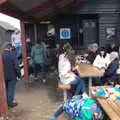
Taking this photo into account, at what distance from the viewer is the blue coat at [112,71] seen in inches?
321

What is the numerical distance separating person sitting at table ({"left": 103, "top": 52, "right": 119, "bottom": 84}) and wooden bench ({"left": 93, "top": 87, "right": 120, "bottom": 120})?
104 inches

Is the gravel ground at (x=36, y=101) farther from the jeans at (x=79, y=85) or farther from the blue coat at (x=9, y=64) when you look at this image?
the blue coat at (x=9, y=64)

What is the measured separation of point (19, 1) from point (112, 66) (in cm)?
325

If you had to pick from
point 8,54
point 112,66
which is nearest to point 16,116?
point 8,54

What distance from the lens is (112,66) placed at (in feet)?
26.8

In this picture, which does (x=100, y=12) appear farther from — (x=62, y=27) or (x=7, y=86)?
(x=7, y=86)

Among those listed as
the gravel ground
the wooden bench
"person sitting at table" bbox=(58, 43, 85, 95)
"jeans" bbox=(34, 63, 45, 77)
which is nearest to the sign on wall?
"jeans" bbox=(34, 63, 45, 77)

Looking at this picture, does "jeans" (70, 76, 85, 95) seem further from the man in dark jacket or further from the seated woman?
the seated woman

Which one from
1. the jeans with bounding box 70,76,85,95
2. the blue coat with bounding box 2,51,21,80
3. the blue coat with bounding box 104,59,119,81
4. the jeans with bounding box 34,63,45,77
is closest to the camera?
the blue coat with bounding box 2,51,21,80

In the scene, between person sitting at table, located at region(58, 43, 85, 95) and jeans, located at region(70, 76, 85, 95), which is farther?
jeans, located at region(70, 76, 85, 95)

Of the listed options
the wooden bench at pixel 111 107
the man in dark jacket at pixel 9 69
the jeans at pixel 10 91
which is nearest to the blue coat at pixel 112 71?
the man in dark jacket at pixel 9 69

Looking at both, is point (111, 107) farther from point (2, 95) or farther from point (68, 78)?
point (68, 78)

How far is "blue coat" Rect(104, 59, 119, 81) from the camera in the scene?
26.8 ft

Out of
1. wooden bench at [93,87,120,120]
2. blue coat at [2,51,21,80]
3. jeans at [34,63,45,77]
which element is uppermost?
blue coat at [2,51,21,80]
